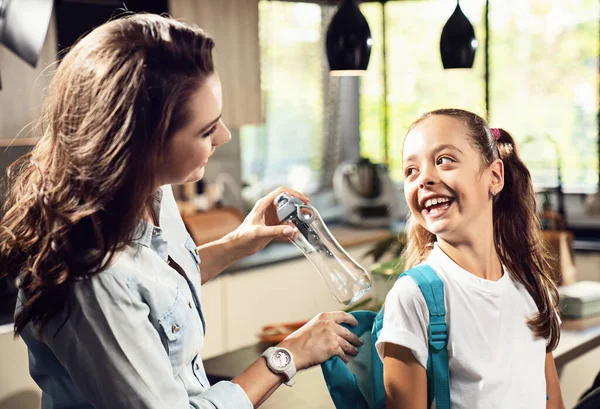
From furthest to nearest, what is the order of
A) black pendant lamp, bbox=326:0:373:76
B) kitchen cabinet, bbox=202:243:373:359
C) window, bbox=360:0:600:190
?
window, bbox=360:0:600:190
kitchen cabinet, bbox=202:243:373:359
black pendant lamp, bbox=326:0:373:76

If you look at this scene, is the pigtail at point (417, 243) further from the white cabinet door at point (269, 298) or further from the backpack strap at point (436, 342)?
the white cabinet door at point (269, 298)

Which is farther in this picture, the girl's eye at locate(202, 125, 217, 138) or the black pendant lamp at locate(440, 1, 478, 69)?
the black pendant lamp at locate(440, 1, 478, 69)

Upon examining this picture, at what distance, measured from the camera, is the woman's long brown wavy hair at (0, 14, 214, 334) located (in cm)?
102

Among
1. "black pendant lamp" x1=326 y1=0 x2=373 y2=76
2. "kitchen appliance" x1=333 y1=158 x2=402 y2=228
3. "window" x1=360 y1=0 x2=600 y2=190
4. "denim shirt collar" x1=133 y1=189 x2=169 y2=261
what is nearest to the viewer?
"denim shirt collar" x1=133 y1=189 x2=169 y2=261

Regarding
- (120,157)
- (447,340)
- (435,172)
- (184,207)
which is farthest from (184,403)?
(184,207)

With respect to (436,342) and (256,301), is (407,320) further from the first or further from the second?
(256,301)

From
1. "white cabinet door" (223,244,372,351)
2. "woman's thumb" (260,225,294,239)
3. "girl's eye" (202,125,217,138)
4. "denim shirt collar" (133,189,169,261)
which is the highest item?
"girl's eye" (202,125,217,138)

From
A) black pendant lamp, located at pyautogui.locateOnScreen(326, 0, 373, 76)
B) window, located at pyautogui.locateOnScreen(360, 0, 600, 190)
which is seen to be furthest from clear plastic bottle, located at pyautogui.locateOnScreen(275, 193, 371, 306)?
window, located at pyautogui.locateOnScreen(360, 0, 600, 190)

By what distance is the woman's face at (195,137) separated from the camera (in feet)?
3.52

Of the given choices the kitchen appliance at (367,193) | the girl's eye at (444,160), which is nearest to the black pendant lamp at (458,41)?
the girl's eye at (444,160)

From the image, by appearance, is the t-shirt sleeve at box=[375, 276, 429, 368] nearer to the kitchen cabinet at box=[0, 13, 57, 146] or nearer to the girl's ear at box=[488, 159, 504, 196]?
the girl's ear at box=[488, 159, 504, 196]

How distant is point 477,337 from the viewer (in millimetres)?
1385

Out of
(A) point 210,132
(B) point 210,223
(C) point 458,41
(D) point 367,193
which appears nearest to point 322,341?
(A) point 210,132

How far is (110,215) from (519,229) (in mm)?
908
